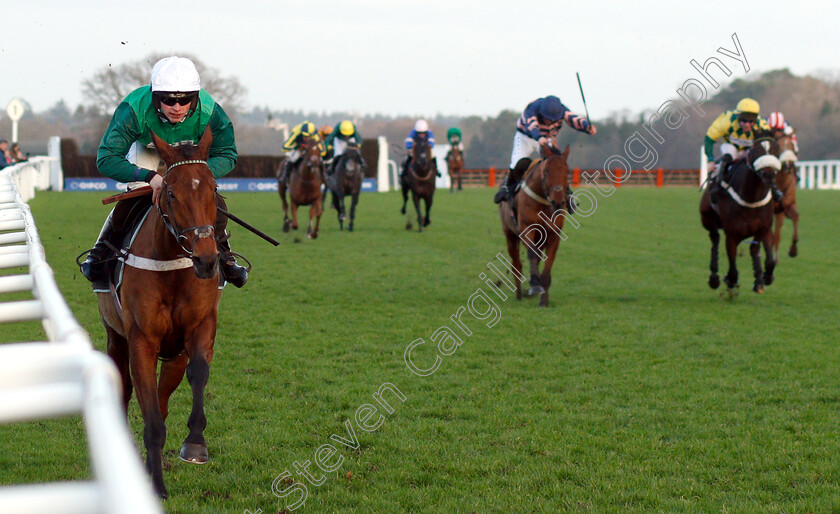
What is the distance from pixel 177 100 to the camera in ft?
13.4

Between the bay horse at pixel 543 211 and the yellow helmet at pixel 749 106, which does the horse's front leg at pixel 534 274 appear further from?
the yellow helmet at pixel 749 106

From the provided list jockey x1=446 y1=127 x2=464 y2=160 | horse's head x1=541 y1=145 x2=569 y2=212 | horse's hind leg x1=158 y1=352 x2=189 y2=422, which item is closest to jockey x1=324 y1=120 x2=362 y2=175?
horse's head x1=541 y1=145 x2=569 y2=212

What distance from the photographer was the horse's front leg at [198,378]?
3.78m

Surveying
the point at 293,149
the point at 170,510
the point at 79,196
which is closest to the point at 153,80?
the point at 170,510

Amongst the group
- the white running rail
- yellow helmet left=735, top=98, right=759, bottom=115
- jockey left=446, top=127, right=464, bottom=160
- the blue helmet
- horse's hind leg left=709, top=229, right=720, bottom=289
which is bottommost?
horse's hind leg left=709, top=229, right=720, bottom=289

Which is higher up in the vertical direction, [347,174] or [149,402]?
[347,174]

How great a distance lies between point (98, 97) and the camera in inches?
1428

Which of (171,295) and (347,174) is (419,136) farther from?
(171,295)

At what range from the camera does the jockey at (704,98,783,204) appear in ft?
32.1

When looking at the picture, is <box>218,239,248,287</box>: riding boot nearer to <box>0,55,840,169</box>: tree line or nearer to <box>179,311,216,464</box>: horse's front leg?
<box>179,311,216,464</box>: horse's front leg

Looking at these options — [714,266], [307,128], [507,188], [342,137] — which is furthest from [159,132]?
[342,137]

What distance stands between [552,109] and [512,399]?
4468 mm

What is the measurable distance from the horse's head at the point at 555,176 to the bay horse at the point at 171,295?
5324 millimetres

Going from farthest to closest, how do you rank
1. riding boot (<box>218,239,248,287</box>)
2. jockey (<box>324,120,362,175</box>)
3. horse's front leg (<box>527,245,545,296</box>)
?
jockey (<box>324,120,362,175</box>)
horse's front leg (<box>527,245,545,296</box>)
riding boot (<box>218,239,248,287</box>)
